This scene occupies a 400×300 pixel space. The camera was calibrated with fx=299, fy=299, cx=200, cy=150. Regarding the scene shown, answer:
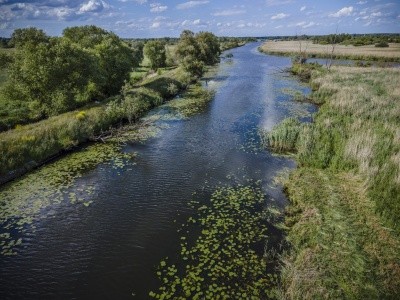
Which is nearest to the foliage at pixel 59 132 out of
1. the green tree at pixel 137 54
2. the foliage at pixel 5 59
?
the foliage at pixel 5 59

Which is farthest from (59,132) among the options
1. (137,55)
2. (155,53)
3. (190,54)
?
(155,53)

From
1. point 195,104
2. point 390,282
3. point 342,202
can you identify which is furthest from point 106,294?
point 195,104

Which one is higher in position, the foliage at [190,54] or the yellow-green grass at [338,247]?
the foliage at [190,54]

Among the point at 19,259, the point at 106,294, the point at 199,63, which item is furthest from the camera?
the point at 199,63

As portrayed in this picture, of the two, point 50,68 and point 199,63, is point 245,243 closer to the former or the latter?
point 50,68

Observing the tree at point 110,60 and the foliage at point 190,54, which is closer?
the tree at point 110,60

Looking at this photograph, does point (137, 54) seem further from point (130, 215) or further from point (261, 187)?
point (130, 215)

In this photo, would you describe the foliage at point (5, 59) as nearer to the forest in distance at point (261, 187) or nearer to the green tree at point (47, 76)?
the forest in distance at point (261, 187)
